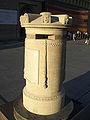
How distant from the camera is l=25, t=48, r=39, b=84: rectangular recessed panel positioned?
336cm

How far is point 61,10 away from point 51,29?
23.5 m

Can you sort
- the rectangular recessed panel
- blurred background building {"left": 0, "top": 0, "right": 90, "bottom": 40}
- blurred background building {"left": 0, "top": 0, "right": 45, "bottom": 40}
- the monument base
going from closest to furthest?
the rectangular recessed panel
the monument base
blurred background building {"left": 0, "top": 0, "right": 45, "bottom": 40}
blurred background building {"left": 0, "top": 0, "right": 90, "bottom": 40}

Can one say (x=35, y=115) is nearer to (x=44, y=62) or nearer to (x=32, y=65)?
(x=32, y=65)

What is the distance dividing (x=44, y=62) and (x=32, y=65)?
1.17ft

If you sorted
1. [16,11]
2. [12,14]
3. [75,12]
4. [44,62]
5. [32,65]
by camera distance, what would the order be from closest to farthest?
[44,62]
[32,65]
[12,14]
[16,11]
[75,12]

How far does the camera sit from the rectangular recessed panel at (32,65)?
3.36 metres

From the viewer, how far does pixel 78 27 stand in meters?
29.1

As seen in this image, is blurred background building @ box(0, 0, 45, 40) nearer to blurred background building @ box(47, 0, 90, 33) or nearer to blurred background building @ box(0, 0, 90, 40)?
blurred background building @ box(0, 0, 90, 40)

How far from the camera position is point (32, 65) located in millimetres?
3471

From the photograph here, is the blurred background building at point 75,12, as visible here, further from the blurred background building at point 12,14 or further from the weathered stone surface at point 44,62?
the weathered stone surface at point 44,62

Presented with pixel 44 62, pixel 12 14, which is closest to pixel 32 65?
pixel 44 62

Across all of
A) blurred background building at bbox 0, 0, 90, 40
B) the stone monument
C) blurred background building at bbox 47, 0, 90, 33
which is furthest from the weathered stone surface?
blurred background building at bbox 47, 0, 90, 33

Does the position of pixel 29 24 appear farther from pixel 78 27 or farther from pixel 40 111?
pixel 78 27

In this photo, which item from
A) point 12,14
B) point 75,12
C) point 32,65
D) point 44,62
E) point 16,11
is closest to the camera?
point 44,62
